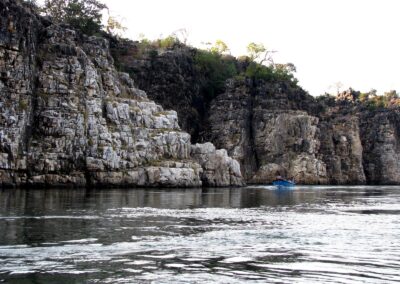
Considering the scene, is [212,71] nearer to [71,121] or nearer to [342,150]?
[342,150]

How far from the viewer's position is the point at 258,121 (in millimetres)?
141250

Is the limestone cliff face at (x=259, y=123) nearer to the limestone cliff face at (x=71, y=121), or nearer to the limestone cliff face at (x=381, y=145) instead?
the limestone cliff face at (x=381, y=145)

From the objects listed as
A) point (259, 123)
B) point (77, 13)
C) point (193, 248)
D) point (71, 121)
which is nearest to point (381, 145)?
point (259, 123)

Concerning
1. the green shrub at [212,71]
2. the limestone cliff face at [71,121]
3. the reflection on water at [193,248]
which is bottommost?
the reflection on water at [193,248]

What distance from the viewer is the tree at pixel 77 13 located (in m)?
124

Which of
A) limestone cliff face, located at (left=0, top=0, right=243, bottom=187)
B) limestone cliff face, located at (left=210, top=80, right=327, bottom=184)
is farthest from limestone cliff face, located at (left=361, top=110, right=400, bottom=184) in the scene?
limestone cliff face, located at (left=0, top=0, right=243, bottom=187)

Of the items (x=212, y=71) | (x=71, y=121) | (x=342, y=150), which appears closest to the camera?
(x=71, y=121)

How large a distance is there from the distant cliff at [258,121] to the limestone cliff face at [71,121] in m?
36.4

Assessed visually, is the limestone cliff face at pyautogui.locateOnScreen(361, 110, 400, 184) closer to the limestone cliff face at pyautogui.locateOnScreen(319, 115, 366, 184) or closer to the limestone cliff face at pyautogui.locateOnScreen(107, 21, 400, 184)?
the limestone cliff face at pyautogui.locateOnScreen(107, 21, 400, 184)

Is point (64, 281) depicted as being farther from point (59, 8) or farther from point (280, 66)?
point (280, 66)

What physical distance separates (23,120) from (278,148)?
73.4 metres

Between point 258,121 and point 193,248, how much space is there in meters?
119

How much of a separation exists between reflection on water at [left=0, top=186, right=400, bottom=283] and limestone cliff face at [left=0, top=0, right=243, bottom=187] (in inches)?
1702

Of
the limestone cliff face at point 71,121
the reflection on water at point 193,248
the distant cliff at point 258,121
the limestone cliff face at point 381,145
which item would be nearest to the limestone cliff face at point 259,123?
the distant cliff at point 258,121
